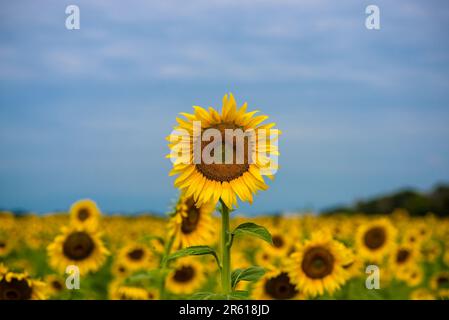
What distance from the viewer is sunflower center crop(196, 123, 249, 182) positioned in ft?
13.1

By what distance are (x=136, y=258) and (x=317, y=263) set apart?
4.69 m

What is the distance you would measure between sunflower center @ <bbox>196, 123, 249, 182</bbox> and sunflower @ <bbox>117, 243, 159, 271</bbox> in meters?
6.42

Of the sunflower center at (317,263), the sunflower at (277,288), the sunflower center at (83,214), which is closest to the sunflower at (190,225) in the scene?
the sunflower at (277,288)

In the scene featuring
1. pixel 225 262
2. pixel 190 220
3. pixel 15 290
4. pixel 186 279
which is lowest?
pixel 15 290

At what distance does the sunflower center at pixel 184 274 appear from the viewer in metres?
9.46

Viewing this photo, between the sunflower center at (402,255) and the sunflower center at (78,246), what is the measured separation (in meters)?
5.52

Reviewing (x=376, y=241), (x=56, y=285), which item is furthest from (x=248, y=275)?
(x=376, y=241)

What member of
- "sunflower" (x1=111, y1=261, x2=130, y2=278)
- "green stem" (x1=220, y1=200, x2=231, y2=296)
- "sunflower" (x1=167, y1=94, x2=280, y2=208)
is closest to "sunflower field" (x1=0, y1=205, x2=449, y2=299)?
"sunflower" (x1=111, y1=261, x2=130, y2=278)

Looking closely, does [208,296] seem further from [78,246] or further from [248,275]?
[78,246]

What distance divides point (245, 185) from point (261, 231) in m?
0.35

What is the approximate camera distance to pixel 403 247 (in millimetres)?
10703

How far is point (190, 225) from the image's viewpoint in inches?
254
